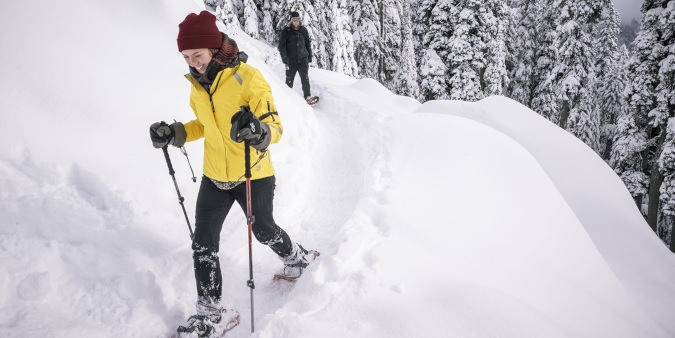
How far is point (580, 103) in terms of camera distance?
2097cm

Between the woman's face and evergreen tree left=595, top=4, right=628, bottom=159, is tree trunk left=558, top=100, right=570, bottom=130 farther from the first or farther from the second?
the woman's face

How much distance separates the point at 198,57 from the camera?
2.61m

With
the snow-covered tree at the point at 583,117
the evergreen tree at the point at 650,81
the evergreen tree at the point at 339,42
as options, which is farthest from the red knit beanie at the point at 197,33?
the snow-covered tree at the point at 583,117

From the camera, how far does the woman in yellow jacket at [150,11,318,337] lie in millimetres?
2570

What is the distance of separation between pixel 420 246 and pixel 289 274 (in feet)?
4.65

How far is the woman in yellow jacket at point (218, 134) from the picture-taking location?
2570mm

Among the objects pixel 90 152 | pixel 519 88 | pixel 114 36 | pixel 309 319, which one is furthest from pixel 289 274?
pixel 519 88

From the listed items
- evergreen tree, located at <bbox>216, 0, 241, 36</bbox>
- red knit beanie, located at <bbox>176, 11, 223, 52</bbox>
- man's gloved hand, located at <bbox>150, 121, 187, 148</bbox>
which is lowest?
man's gloved hand, located at <bbox>150, 121, 187, 148</bbox>

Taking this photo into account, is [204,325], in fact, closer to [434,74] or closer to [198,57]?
[198,57]

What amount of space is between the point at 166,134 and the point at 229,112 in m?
0.79

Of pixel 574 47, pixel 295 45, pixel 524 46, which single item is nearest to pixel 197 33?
pixel 295 45

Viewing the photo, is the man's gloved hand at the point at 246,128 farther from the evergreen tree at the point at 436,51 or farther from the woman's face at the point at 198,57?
the evergreen tree at the point at 436,51

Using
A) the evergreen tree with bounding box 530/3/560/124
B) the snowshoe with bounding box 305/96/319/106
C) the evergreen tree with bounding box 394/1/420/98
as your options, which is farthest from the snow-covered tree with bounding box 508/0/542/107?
the snowshoe with bounding box 305/96/319/106

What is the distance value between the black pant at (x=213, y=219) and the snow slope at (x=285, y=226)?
59cm
